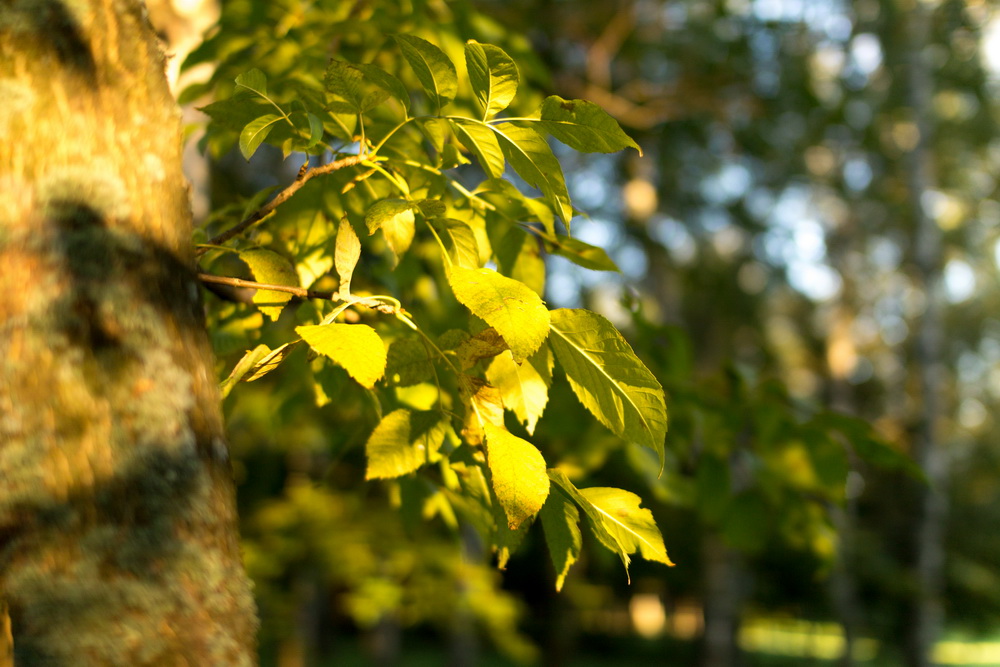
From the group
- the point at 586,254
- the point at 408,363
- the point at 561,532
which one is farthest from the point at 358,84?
the point at 561,532

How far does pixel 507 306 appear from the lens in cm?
82

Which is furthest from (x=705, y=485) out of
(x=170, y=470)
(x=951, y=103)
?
(x=951, y=103)

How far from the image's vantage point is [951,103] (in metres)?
17.0

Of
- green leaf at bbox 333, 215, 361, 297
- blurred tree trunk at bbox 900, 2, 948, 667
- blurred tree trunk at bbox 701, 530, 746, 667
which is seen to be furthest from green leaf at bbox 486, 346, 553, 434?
blurred tree trunk at bbox 701, 530, 746, 667

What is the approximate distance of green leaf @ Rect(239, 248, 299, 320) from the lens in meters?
1.02

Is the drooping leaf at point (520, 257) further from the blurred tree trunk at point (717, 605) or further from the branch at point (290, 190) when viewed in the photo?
the blurred tree trunk at point (717, 605)

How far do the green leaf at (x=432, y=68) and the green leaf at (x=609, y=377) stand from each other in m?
0.31

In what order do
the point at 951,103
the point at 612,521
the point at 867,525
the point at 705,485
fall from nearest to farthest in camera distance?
the point at 612,521 < the point at 705,485 < the point at 951,103 < the point at 867,525

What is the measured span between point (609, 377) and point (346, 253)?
369mm

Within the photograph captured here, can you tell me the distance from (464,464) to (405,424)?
0.36ft

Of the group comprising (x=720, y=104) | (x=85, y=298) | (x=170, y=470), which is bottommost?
(x=720, y=104)

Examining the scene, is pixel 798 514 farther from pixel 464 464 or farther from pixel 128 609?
pixel 128 609

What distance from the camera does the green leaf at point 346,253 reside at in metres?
0.94

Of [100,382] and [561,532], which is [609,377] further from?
[100,382]
